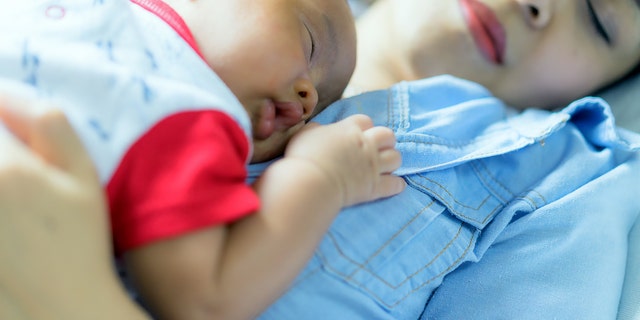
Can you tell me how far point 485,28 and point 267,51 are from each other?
26.8 inches

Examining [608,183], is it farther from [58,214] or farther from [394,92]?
[58,214]

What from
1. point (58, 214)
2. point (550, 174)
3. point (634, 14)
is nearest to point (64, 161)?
point (58, 214)

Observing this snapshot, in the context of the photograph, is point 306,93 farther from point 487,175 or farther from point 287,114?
point 487,175

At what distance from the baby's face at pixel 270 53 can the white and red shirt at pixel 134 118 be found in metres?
0.11

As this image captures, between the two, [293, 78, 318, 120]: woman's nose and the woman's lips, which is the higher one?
[293, 78, 318, 120]: woman's nose

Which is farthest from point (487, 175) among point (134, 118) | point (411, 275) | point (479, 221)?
point (134, 118)

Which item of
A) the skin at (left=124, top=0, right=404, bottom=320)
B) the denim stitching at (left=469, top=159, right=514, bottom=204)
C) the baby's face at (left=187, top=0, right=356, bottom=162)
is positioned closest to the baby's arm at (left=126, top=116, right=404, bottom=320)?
the skin at (left=124, top=0, right=404, bottom=320)

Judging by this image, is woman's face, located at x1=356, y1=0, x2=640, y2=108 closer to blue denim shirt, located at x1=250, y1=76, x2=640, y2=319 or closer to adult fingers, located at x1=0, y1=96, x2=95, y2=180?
blue denim shirt, located at x1=250, y1=76, x2=640, y2=319

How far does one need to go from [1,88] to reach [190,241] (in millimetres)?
246

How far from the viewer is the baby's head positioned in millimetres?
792

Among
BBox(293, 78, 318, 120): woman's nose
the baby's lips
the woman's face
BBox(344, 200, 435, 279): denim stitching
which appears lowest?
BBox(344, 200, 435, 279): denim stitching

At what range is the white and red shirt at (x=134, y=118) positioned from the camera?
598 millimetres

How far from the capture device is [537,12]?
1.27 m

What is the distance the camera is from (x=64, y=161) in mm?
572
